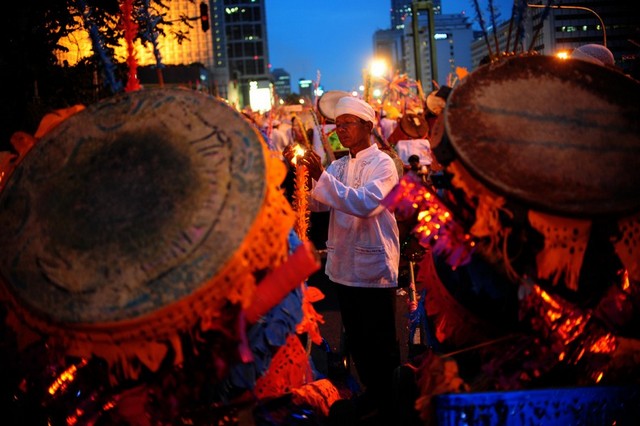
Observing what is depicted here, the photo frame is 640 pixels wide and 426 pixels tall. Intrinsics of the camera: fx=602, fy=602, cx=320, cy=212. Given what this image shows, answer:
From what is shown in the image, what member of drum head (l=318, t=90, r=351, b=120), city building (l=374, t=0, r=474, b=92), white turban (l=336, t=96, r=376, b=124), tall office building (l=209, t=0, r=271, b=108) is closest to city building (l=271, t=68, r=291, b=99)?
city building (l=374, t=0, r=474, b=92)

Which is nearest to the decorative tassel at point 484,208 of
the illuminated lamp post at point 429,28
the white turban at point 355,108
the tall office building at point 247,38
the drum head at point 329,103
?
the white turban at point 355,108

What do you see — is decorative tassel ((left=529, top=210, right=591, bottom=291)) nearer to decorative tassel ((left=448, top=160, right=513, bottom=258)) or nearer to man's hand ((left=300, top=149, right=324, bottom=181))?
decorative tassel ((left=448, top=160, right=513, bottom=258))

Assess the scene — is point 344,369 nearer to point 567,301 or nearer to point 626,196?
point 567,301

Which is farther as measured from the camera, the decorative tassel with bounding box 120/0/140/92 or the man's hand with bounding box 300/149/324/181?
the man's hand with bounding box 300/149/324/181

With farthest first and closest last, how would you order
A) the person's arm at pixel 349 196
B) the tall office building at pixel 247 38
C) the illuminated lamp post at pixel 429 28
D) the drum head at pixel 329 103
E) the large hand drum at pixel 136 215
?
the tall office building at pixel 247 38 < the illuminated lamp post at pixel 429 28 < the drum head at pixel 329 103 < the person's arm at pixel 349 196 < the large hand drum at pixel 136 215

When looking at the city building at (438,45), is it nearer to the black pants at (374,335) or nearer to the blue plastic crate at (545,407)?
the black pants at (374,335)

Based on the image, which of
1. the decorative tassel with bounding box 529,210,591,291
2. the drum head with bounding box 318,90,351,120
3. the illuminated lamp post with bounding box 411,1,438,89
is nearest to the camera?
the decorative tassel with bounding box 529,210,591,291

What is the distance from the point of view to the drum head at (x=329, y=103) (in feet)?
25.0

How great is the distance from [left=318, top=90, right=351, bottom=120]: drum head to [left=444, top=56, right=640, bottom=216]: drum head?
5444 millimetres

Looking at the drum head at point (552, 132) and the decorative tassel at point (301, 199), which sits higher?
the drum head at point (552, 132)

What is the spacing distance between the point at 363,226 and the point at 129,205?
1.80 m

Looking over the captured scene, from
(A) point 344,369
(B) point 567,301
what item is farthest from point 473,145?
(A) point 344,369

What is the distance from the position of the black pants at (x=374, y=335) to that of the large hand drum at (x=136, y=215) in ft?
5.46

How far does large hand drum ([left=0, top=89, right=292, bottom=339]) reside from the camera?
1686mm
